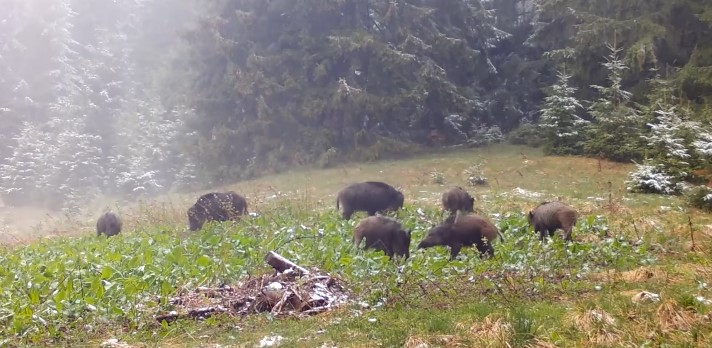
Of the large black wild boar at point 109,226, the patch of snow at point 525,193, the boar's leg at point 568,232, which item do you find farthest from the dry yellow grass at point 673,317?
the large black wild boar at point 109,226

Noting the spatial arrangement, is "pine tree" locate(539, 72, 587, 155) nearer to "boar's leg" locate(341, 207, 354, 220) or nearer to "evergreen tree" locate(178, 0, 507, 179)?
"evergreen tree" locate(178, 0, 507, 179)

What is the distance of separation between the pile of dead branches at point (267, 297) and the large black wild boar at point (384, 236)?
253cm

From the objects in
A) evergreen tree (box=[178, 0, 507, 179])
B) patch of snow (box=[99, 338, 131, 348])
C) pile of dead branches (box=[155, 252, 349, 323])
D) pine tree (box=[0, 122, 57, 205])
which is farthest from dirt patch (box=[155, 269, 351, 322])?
pine tree (box=[0, 122, 57, 205])

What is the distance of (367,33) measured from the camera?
108 ft

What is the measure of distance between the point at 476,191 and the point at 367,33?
14972mm

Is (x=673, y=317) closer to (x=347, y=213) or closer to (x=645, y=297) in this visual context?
(x=645, y=297)

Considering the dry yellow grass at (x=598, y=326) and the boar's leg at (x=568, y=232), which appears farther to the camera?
the boar's leg at (x=568, y=232)

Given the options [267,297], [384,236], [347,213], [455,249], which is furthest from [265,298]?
[347,213]

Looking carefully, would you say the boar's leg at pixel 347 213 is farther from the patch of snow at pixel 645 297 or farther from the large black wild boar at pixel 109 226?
the patch of snow at pixel 645 297

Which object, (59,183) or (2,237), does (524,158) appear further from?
(59,183)

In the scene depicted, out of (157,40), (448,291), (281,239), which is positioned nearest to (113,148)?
(157,40)

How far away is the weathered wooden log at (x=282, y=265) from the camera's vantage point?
8.49 metres

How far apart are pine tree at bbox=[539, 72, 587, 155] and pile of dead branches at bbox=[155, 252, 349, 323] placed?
20082mm

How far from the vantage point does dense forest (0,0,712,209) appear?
93.7ft
